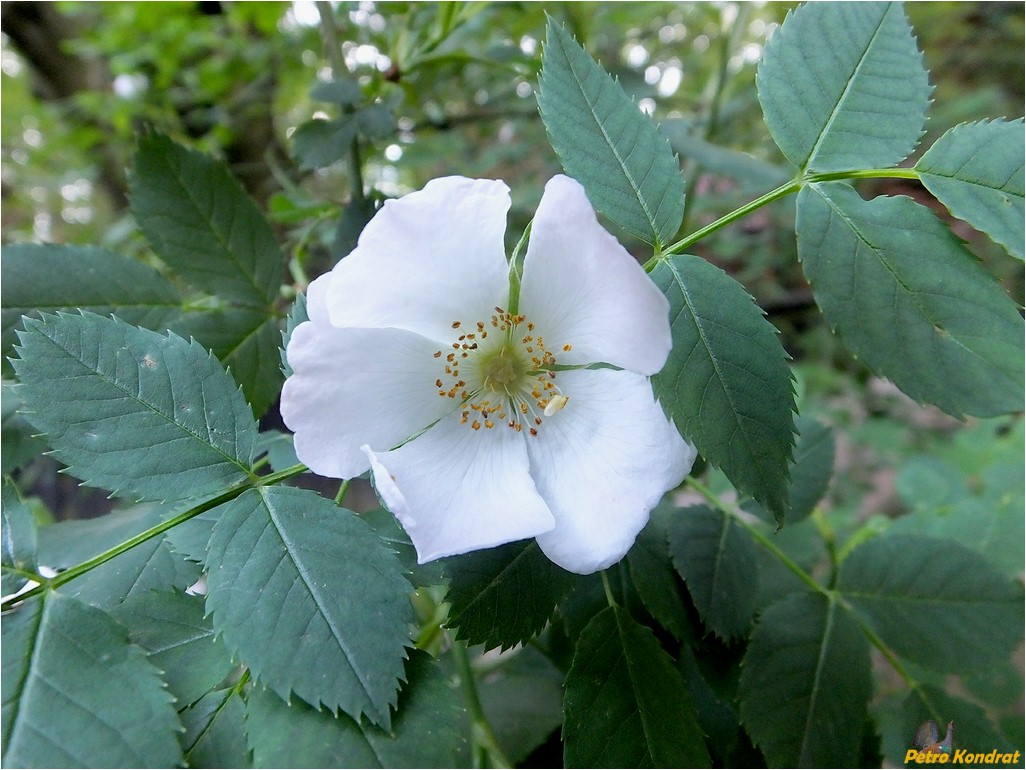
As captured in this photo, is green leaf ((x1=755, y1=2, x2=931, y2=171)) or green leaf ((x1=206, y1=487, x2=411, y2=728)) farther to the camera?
green leaf ((x1=755, y1=2, x2=931, y2=171))

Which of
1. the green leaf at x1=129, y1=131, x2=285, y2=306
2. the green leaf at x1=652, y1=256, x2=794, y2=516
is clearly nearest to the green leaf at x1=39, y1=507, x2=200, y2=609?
the green leaf at x1=129, y1=131, x2=285, y2=306

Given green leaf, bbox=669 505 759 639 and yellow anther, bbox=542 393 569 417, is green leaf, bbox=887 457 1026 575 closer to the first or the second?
green leaf, bbox=669 505 759 639

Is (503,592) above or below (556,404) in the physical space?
below

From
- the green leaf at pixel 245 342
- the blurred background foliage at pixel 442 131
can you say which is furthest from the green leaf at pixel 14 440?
the green leaf at pixel 245 342

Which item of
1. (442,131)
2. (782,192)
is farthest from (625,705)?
(442,131)

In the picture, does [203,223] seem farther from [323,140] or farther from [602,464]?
[602,464]
